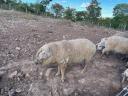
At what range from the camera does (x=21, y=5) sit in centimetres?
2661

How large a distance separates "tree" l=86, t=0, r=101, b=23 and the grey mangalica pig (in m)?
17.3

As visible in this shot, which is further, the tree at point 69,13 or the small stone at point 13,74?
the tree at point 69,13

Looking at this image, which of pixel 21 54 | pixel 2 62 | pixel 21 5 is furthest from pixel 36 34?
pixel 21 5

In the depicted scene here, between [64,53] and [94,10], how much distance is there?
18544mm

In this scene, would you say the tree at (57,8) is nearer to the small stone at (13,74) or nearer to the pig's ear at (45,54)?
the small stone at (13,74)

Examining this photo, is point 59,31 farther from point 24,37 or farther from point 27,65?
point 27,65

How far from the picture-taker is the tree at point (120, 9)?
976 inches

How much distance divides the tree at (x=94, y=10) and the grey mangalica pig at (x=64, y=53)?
17.3m

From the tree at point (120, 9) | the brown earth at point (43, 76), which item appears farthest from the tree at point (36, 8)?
the brown earth at point (43, 76)

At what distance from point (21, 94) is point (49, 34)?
4.62 metres

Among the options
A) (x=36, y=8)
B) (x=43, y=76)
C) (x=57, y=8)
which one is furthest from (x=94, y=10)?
(x=43, y=76)

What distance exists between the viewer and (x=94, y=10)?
2556 cm

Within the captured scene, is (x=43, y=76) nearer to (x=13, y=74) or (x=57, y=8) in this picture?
(x=13, y=74)

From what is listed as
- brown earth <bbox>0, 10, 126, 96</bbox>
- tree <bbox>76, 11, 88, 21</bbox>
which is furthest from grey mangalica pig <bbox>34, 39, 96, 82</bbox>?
tree <bbox>76, 11, 88, 21</bbox>
